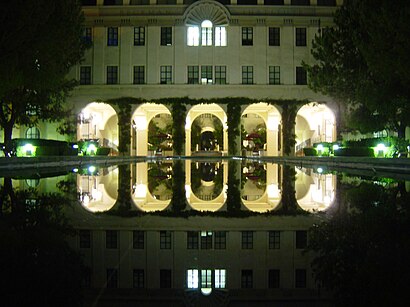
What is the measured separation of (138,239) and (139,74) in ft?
134

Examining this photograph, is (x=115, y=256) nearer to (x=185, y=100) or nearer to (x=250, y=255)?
(x=250, y=255)

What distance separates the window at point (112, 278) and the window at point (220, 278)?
0.70m

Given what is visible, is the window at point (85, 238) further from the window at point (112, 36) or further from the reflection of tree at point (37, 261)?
the window at point (112, 36)

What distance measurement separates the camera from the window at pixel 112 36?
4494 cm

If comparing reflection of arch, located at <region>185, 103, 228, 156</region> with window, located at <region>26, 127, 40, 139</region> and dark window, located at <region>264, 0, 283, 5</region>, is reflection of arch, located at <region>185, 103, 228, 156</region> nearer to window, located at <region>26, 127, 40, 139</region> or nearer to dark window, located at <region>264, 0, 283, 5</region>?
dark window, located at <region>264, 0, 283, 5</region>

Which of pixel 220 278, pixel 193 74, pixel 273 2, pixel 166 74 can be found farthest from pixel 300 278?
pixel 273 2

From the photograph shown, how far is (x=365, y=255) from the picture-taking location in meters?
4.14

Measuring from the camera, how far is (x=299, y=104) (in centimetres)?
4388

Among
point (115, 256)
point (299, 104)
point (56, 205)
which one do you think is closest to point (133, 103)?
point (299, 104)

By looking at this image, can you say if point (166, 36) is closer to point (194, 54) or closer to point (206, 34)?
point (194, 54)

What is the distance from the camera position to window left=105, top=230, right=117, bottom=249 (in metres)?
4.72

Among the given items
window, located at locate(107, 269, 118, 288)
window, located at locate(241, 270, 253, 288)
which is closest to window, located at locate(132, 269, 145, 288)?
→ window, located at locate(107, 269, 118, 288)

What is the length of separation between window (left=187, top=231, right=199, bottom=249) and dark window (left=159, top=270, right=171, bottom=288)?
3.10 ft

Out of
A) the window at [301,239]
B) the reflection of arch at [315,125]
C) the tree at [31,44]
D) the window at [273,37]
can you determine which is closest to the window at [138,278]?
the window at [301,239]
